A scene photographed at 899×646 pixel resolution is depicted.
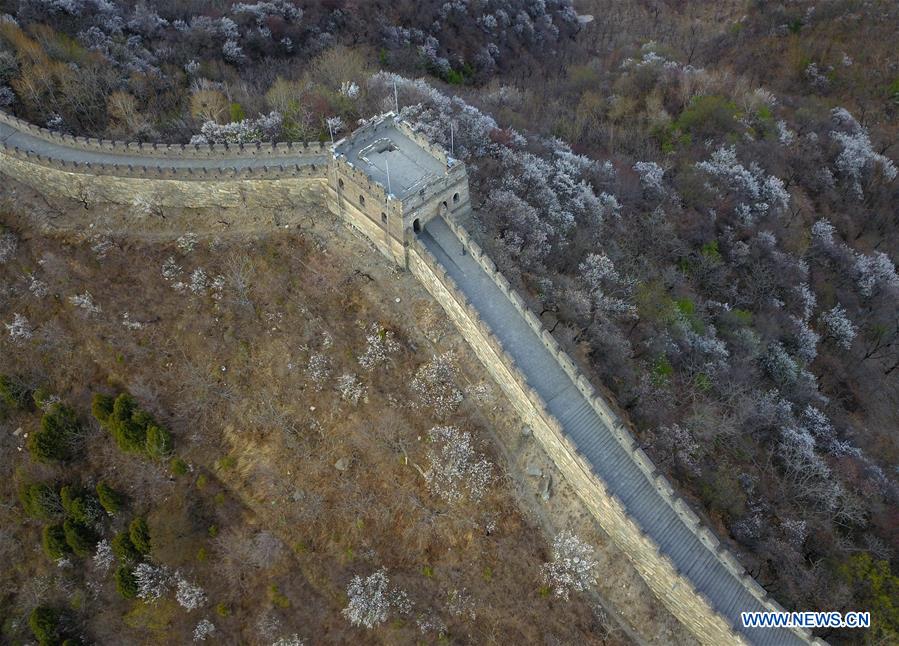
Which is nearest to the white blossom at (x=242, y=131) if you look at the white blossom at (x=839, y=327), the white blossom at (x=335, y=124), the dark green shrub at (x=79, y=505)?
the white blossom at (x=335, y=124)

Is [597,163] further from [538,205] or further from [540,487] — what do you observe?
[540,487]

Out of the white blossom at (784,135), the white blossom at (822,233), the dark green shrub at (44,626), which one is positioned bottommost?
the dark green shrub at (44,626)

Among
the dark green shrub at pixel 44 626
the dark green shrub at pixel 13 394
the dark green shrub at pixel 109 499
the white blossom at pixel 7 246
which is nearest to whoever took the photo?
the dark green shrub at pixel 44 626

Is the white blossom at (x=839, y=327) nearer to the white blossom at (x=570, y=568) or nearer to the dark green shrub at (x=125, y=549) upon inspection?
the white blossom at (x=570, y=568)

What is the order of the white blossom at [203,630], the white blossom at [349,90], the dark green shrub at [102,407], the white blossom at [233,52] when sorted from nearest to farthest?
the white blossom at [203,630] → the dark green shrub at [102,407] → the white blossom at [349,90] → the white blossom at [233,52]

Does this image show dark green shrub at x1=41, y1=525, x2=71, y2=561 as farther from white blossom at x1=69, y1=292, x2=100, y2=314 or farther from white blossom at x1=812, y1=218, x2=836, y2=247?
white blossom at x1=812, y1=218, x2=836, y2=247

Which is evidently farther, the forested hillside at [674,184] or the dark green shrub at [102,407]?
the forested hillside at [674,184]

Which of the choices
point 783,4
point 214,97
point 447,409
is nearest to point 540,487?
point 447,409

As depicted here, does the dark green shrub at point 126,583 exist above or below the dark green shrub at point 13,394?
below
